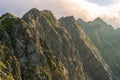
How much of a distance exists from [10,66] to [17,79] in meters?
9.65

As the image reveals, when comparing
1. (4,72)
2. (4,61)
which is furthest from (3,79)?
(4,61)

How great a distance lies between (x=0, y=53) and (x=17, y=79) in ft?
64.4

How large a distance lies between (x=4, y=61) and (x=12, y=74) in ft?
31.7

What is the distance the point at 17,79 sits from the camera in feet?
640

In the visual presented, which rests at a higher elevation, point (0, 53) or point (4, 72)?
point (0, 53)

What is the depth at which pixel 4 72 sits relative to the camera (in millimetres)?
184875

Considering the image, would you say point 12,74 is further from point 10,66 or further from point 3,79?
point 3,79

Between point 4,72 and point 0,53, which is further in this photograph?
point 0,53

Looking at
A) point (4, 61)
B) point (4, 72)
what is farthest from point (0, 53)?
point (4, 72)

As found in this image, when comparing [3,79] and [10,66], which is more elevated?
[10,66]

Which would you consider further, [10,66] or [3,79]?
[10,66]

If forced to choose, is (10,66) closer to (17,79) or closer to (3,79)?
(17,79)

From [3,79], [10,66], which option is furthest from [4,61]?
[3,79]

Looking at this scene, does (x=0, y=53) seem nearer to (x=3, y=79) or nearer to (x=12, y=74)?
Result: (x=12, y=74)
